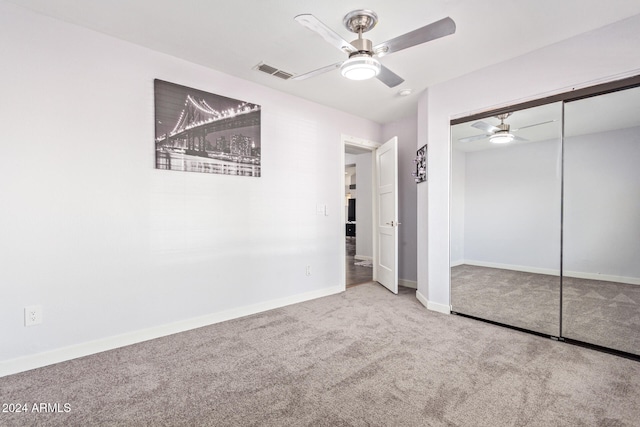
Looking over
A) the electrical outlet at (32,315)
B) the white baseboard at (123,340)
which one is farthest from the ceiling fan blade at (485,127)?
the electrical outlet at (32,315)

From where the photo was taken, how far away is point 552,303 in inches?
109

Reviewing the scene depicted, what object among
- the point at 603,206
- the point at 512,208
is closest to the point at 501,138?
the point at 512,208

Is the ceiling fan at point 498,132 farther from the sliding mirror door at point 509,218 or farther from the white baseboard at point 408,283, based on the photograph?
the white baseboard at point 408,283

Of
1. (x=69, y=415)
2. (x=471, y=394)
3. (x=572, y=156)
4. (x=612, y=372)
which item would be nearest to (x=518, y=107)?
(x=572, y=156)

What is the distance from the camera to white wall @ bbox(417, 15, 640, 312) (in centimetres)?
234

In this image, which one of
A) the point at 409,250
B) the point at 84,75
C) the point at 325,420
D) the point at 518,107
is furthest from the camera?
the point at 409,250

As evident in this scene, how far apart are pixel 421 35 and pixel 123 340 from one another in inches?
130

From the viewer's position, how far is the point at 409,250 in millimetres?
4629

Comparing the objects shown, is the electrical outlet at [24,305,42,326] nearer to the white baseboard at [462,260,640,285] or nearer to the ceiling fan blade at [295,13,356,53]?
the ceiling fan blade at [295,13,356,53]

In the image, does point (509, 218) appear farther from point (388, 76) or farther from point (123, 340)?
point (123, 340)

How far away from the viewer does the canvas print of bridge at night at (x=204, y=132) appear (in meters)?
2.75

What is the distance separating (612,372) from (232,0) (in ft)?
12.4

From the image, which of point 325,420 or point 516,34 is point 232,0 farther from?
point 325,420

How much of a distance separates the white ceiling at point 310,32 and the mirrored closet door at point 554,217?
24.0 inches
